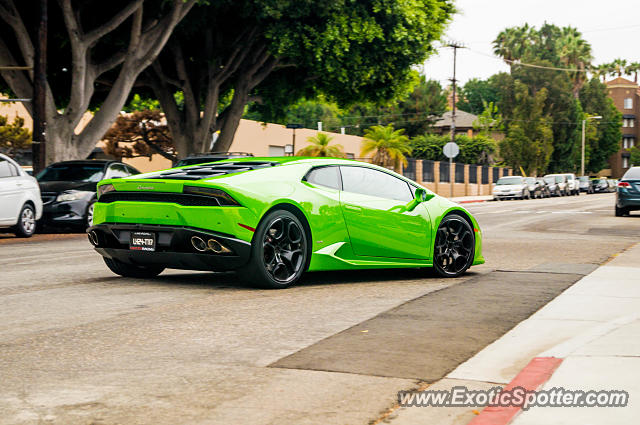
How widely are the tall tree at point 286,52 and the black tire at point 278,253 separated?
16.4m

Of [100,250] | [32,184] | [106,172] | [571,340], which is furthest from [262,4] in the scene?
[571,340]

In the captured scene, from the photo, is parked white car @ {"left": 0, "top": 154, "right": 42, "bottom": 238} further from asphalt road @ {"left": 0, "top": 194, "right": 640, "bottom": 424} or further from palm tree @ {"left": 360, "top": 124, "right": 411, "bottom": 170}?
palm tree @ {"left": 360, "top": 124, "right": 411, "bottom": 170}

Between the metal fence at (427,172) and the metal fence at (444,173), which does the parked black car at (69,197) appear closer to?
the metal fence at (427,172)

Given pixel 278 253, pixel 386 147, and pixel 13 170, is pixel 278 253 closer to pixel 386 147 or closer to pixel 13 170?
pixel 13 170

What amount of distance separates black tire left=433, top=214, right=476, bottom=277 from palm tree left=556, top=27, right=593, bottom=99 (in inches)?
3527

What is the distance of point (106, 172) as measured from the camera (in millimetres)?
18469

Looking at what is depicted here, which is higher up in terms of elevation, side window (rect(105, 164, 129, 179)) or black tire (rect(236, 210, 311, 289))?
side window (rect(105, 164, 129, 179))

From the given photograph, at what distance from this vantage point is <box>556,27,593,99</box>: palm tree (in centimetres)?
9481

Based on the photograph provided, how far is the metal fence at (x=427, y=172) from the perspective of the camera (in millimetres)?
55256

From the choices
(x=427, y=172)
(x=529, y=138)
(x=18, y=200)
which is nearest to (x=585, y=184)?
(x=529, y=138)

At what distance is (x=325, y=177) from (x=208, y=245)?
165 centimetres

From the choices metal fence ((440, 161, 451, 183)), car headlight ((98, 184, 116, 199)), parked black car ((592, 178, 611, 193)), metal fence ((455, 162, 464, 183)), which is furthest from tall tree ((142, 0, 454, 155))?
parked black car ((592, 178, 611, 193))

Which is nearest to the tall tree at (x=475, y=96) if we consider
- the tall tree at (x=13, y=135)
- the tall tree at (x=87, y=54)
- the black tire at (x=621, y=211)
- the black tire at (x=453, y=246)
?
the tall tree at (x=13, y=135)

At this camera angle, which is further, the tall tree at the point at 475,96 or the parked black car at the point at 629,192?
the tall tree at the point at 475,96
